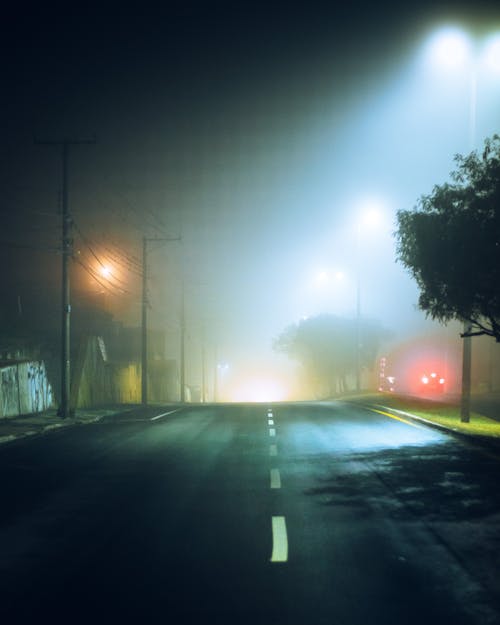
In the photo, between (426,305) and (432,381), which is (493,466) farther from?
(432,381)

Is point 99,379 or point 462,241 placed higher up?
point 462,241

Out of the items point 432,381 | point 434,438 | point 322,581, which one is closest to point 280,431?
point 434,438

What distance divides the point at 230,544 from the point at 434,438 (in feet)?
40.6

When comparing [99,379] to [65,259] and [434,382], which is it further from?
[434,382]

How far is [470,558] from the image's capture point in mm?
7297

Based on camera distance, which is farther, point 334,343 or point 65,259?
point 334,343

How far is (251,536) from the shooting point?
27.2 ft

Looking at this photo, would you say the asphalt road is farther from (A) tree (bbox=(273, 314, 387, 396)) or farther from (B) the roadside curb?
(A) tree (bbox=(273, 314, 387, 396))

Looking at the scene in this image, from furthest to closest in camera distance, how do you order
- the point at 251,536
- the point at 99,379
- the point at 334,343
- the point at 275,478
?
the point at 334,343 < the point at 99,379 < the point at 275,478 < the point at 251,536

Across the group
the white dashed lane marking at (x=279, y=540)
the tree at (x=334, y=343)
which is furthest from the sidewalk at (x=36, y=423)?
the tree at (x=334, y=343)

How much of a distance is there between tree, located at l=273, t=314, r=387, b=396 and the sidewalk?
53236 mm

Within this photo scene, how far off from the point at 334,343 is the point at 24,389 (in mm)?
57152

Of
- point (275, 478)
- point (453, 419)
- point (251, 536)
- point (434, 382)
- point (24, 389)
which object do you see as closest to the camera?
point (251, 536)

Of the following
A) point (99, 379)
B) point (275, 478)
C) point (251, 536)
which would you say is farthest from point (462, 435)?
point (99, 379)
